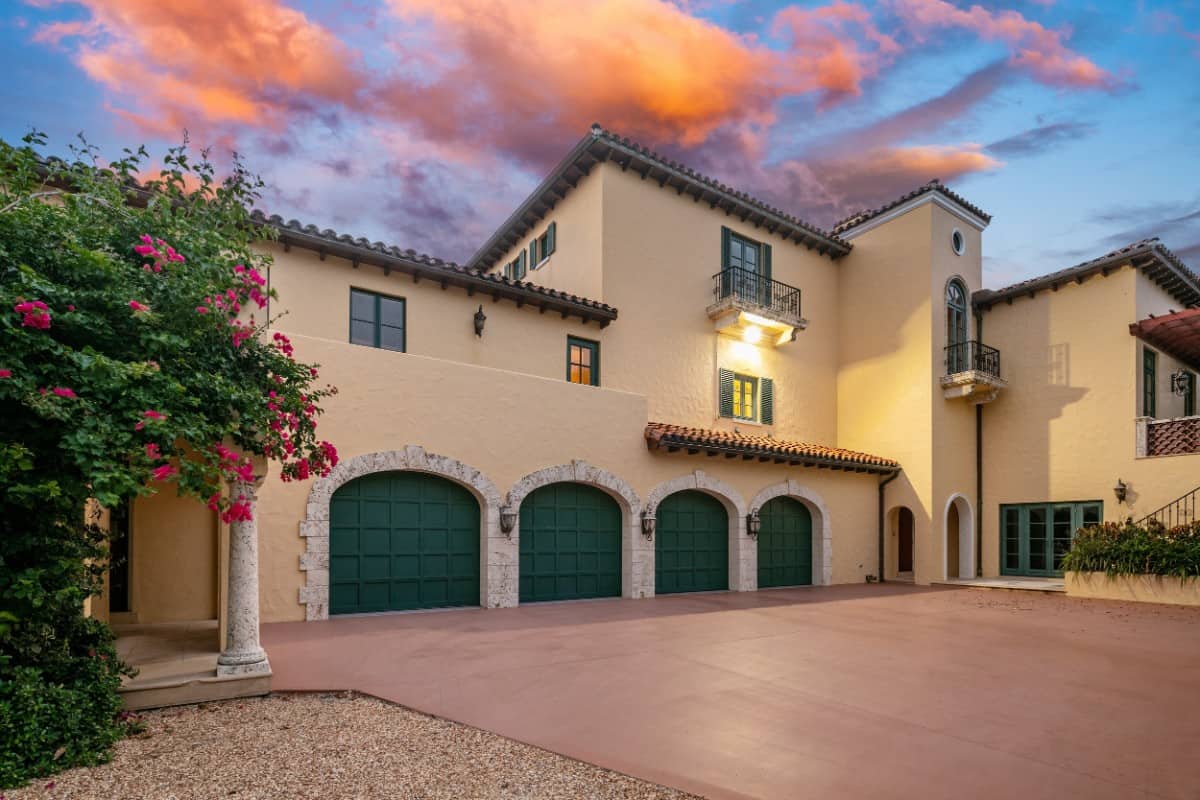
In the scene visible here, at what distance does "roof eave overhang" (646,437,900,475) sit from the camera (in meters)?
14.3

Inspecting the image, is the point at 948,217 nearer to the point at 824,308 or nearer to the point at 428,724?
the point at 824,308

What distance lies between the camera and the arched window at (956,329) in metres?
18.7

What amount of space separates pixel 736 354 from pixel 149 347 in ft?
50.3

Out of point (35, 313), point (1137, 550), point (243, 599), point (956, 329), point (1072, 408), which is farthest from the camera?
point (956, 329)

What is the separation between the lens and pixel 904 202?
19188 millimetres

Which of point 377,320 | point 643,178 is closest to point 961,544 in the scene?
point 643,178

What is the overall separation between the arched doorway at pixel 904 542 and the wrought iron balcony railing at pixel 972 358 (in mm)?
4800

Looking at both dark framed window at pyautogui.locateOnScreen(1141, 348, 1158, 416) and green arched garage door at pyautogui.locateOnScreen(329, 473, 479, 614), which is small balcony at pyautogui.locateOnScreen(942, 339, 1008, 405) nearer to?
dark framed window at pyautogui.locateOnScreen(1141, 348, 1158, 416)

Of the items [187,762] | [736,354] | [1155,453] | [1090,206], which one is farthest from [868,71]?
[187,762]

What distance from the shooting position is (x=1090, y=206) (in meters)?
21.6

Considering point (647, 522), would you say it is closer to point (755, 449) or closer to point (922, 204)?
point (755, 449)

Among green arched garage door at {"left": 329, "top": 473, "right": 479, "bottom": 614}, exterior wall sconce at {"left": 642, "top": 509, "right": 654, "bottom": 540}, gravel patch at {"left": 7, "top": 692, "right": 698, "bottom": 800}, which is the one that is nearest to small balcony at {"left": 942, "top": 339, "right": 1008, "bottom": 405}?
exterior wall sconce at {"left": 642, "top": 509, "right": 654, "bottom": 540}

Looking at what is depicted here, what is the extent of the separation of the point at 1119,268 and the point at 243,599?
70.9 ft

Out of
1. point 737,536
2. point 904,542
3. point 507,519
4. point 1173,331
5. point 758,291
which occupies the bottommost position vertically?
point 904,542
